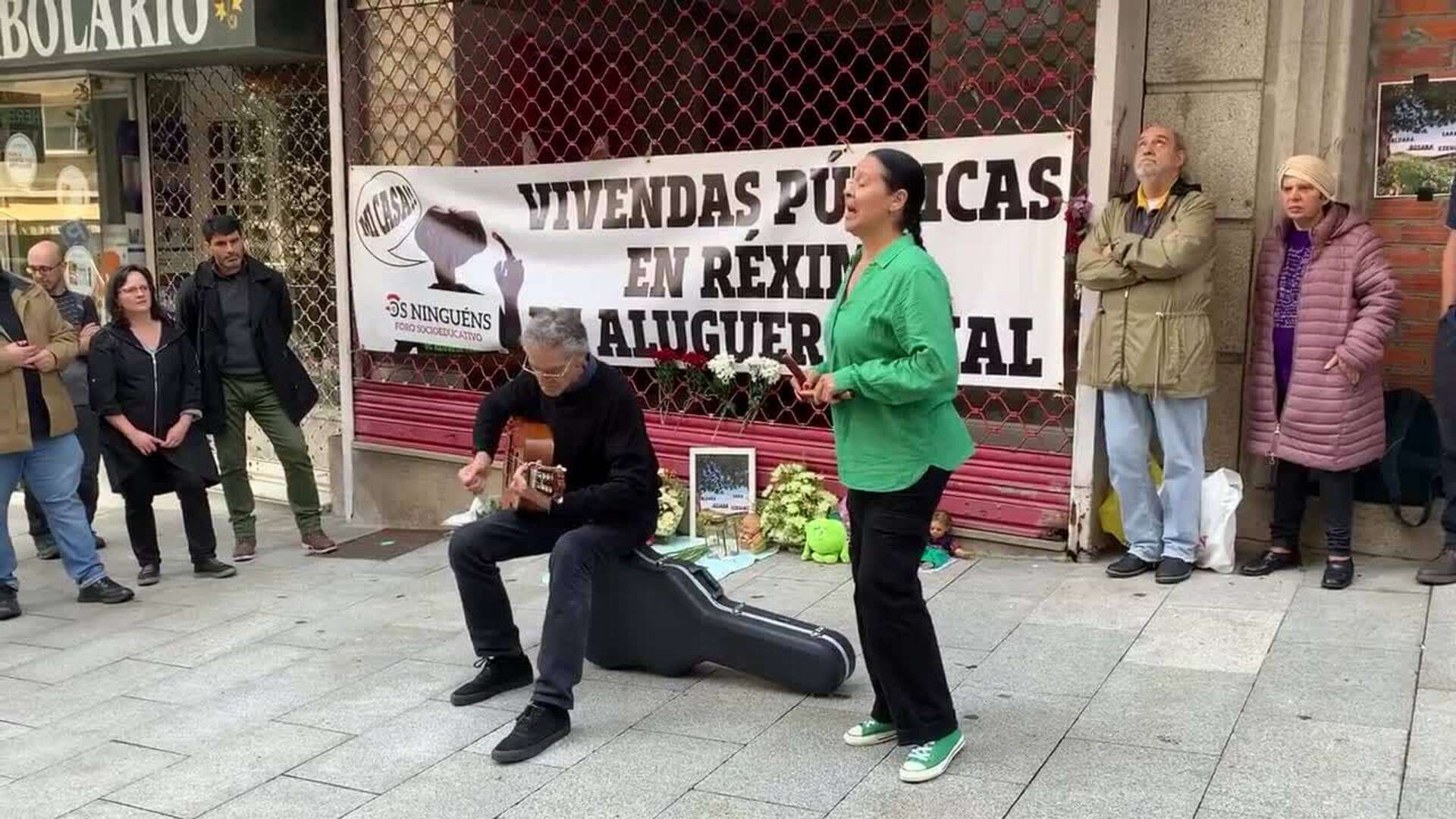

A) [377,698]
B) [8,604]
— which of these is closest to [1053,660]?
[377,698]

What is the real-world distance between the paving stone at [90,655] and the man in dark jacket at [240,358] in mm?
1379

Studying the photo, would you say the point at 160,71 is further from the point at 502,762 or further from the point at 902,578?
the point at 902,578

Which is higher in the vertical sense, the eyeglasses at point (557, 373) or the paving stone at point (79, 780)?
the eyeglasses at point (557, 373)

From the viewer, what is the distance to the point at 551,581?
405 centimetres

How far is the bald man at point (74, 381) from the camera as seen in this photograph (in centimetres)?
691

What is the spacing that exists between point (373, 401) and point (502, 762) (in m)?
4.75

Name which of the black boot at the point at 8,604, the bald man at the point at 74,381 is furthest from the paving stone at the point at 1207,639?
the bald man at the point at 74,381

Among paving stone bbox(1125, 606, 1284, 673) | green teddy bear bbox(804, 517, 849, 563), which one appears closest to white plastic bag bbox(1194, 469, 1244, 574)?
paving stone bbox(1125, 606, 1284, 673)

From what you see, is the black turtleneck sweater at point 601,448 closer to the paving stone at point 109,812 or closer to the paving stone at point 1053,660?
the paving stone at point 1053,660

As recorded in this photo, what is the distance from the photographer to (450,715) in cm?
430

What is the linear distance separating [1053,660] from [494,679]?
77.4 inches

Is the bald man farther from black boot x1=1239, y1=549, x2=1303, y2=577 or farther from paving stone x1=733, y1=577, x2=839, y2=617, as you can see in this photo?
black boot x1=1239, y1=549, x2=1303, y2=577

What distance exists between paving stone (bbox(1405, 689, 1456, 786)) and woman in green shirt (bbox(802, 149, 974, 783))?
4.12 feet

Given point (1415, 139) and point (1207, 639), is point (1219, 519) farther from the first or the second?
point (1415, 139)
